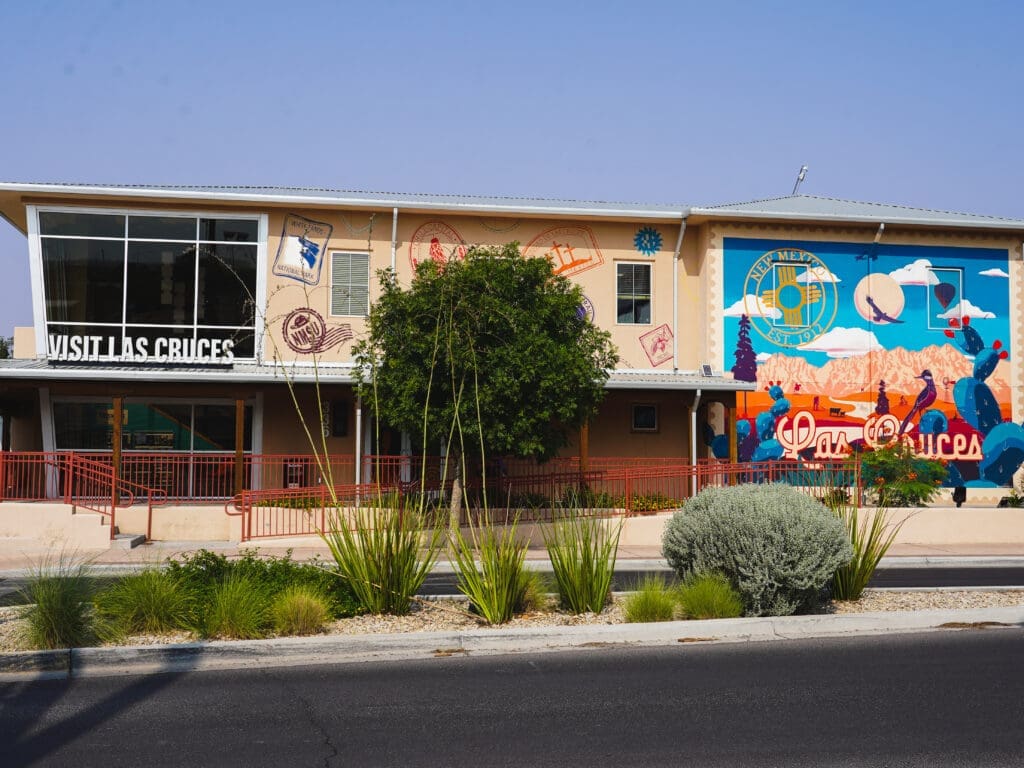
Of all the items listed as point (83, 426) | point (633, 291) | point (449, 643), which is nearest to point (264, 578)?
point (449, 643)

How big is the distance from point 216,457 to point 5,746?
56.8 ft

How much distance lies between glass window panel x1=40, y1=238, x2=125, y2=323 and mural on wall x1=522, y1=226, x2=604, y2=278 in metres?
9.44

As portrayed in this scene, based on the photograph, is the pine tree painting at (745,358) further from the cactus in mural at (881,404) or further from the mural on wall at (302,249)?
the mural on wall at (302,249)

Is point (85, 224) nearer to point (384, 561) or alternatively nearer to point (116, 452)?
point (116, 452)

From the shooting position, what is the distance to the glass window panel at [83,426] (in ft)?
77.5

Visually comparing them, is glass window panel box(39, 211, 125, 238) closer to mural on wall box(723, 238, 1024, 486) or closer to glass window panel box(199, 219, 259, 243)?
glass window panel box(199, 219, 259, 243)

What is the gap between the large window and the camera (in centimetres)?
2345

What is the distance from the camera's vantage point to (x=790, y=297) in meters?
25.1

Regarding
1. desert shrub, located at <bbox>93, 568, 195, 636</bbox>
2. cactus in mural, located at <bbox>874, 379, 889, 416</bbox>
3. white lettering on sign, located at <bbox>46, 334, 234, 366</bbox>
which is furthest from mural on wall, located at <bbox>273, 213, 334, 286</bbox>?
desert shrub, located at <bbox>93, 568, 195, 636</bbox>

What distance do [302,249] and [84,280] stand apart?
16.2ft

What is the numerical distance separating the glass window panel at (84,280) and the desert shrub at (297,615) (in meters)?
16.0

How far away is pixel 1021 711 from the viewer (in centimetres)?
728

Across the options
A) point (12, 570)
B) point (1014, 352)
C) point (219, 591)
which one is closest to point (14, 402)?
point (12, 570)

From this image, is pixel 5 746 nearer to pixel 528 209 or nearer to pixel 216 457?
pixel 216 457
